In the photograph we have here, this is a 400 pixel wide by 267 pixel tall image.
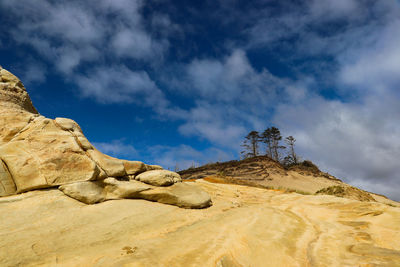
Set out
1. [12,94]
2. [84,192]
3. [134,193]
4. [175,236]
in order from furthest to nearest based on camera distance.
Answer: [12,94], [134,193], [84,192], [175,236]

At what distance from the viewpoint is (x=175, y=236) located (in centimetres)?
407

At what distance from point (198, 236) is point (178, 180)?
387cm

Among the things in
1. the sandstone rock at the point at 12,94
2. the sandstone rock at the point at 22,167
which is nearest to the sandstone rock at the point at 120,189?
the sandstone rock at the point at 22,167

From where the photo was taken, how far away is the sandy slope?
310 cm

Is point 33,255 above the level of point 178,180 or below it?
below

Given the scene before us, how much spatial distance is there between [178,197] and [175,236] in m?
2.46

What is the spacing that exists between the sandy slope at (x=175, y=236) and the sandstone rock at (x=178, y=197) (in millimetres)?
Result: 424

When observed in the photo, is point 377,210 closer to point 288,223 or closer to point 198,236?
point 288,223

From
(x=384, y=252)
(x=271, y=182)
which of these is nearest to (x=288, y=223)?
(x=384, y=252)

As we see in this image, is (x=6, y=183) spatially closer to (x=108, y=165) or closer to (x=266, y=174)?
(x=108, y=165)

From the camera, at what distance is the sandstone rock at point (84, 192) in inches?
196

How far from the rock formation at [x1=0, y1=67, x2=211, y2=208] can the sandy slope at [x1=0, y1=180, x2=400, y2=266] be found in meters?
0.39

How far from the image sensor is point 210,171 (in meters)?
27.3

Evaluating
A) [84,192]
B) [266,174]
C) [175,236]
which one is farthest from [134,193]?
[266,174]
